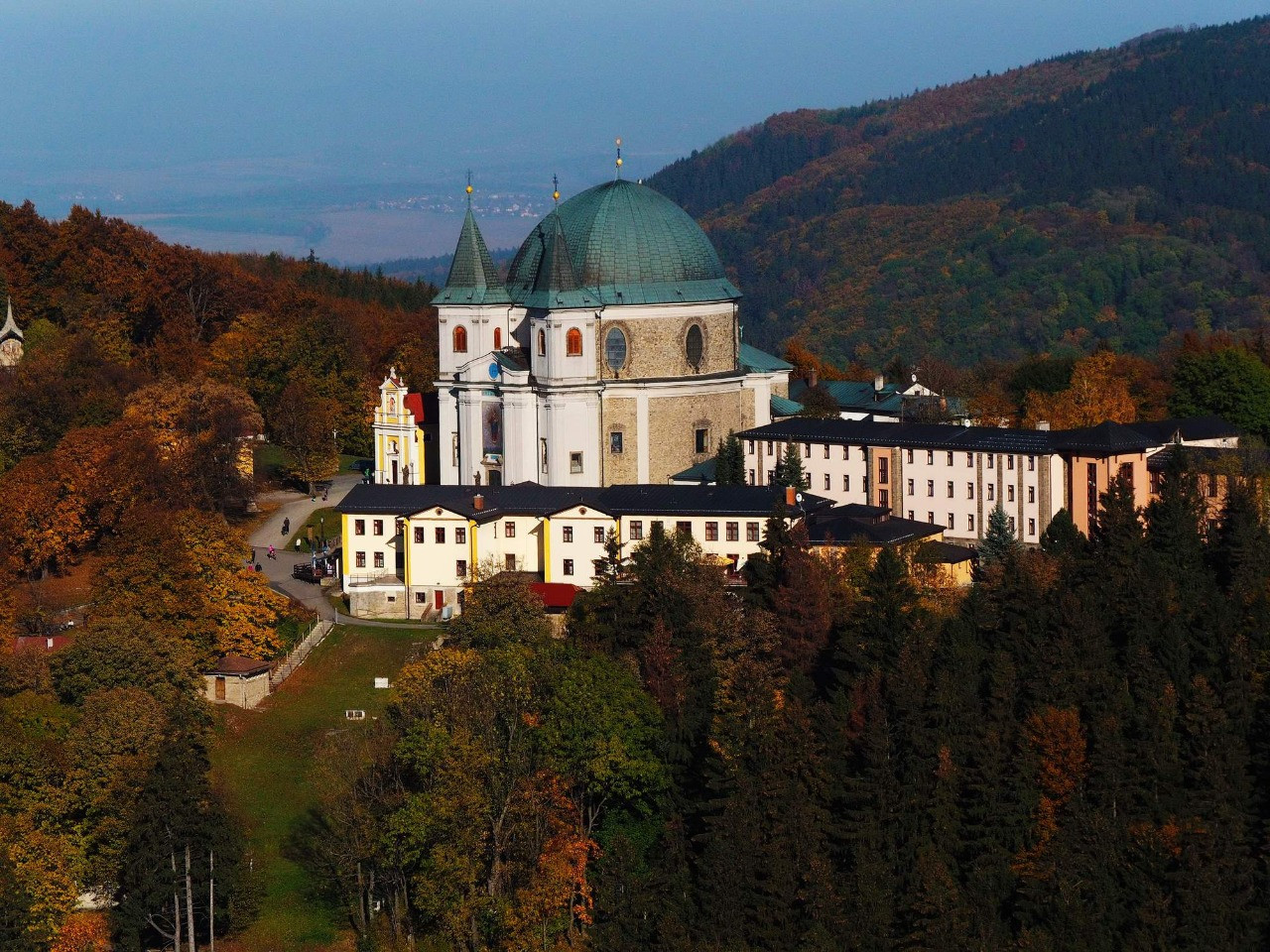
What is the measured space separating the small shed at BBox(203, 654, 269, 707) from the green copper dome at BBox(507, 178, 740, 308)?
2041 centimetres

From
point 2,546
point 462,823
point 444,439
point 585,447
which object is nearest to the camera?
point 462,823

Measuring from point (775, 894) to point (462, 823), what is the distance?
7.97 metres

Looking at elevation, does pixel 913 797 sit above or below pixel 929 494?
below

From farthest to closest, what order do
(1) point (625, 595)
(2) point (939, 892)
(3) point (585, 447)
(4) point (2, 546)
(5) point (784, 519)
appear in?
(3) point (585, 447) < (4) point (2, 546) < (5) point (784, 519) < (1) point (625, 595) < (2) point (939, 892)

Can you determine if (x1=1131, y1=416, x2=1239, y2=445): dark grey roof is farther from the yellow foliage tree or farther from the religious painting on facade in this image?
the religious painting on facade

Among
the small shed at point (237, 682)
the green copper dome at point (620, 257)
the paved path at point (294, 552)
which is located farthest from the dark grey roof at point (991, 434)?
the small shed at point (237, 682)

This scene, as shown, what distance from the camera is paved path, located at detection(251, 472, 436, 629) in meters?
80.1

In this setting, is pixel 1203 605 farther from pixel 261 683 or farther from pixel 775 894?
pixel 261 683

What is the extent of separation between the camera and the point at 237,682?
7394 cm

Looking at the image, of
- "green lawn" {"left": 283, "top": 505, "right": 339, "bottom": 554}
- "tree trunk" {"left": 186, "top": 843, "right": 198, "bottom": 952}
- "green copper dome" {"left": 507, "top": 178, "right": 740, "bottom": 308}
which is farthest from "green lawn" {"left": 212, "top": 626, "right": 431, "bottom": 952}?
"green copper dome" {"left": 507, "top": 178, "right": 740, "bottom": 308}

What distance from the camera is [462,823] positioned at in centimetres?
6103

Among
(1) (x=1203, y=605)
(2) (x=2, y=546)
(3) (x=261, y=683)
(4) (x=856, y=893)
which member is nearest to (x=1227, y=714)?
(1) (x=1203, y=605)

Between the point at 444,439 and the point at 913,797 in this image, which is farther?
the point at 444,439

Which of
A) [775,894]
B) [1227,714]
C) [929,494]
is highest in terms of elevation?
[929,494]
